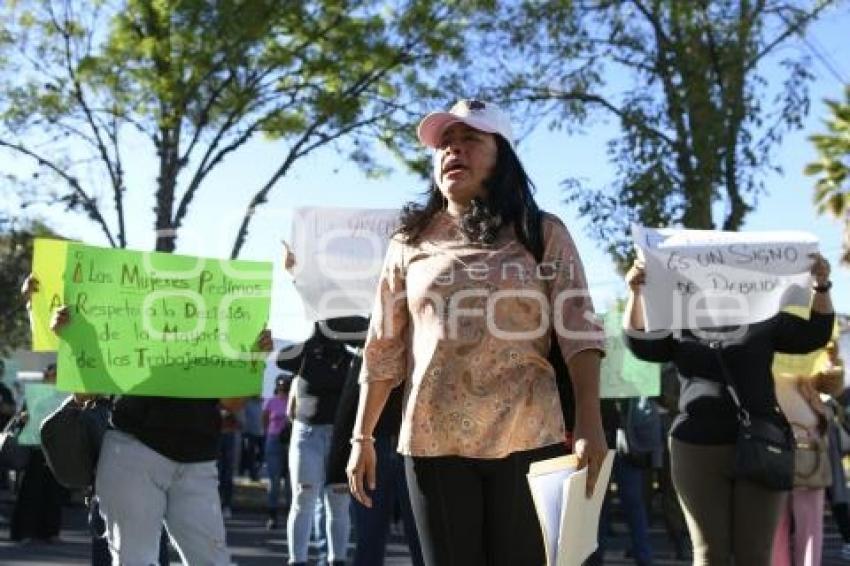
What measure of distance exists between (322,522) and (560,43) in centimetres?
836

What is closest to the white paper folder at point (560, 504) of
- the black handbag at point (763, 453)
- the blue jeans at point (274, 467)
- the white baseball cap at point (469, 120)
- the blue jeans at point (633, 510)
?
the white baseball cap at point (469, 120)

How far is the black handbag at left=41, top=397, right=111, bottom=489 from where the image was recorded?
5246mm

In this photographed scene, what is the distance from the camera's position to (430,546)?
347 cm

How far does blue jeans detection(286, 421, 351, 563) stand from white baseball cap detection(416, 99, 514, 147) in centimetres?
440

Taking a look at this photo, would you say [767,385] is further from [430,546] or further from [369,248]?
[430,546]

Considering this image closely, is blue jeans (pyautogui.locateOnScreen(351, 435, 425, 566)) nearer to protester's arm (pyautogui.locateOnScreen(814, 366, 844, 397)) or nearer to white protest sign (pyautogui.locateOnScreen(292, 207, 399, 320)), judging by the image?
white protest sign (pyautogui.locateOnScreen(292, 207, 399, 320))

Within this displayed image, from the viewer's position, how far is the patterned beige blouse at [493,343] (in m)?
3.38

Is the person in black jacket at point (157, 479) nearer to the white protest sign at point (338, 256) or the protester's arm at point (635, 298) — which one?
the white protest sign at point (338, 256)

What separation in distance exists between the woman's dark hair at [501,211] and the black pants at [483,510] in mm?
580

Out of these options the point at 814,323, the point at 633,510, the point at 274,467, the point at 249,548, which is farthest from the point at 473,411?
the point at 274,467

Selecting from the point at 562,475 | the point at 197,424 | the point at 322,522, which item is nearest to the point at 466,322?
the point at 562,475

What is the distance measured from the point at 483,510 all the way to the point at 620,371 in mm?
5525

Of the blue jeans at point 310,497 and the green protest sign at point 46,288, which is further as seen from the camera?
the blue jeans at point 310,497

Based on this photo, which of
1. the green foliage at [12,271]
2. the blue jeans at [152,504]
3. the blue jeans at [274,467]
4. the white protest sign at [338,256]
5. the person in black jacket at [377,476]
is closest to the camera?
the blue jeans at [152,504]
